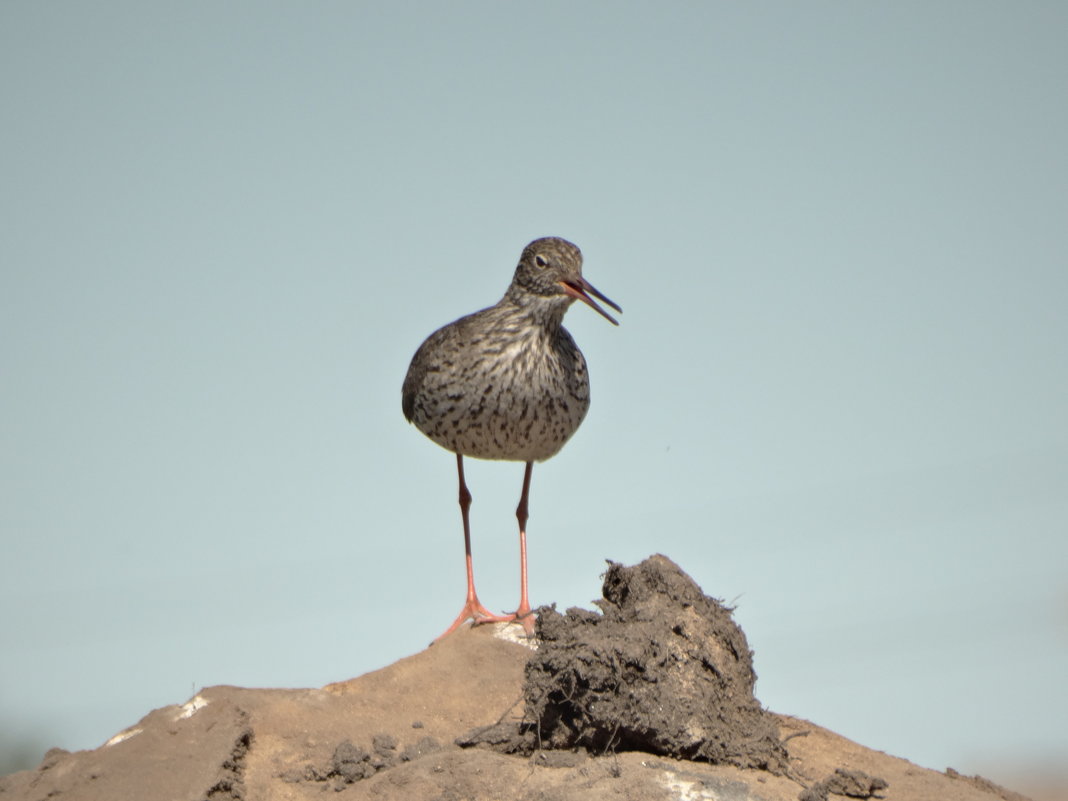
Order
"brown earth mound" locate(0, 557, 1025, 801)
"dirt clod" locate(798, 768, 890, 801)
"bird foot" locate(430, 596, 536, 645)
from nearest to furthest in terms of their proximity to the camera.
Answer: "brown earth mound" locate(0, 557, 1025, 801)
"dirt clod" locate(798, 768, 890, 801)
"bird foot" locate(430, 596, 536, 645)

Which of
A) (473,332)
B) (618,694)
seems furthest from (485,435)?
(618,694)

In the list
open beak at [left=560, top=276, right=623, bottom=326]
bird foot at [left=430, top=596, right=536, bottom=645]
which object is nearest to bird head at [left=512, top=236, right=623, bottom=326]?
open beak at [left=560, top=276, right=623, bottom=326]

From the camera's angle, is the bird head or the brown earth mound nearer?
the brown earth mound

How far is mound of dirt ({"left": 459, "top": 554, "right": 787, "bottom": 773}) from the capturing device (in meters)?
8.07

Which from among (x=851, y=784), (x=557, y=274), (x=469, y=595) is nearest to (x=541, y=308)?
(x=557, y=274)

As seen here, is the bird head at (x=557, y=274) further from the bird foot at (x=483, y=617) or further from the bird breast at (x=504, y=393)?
the bird foot at (x=483, y=617)

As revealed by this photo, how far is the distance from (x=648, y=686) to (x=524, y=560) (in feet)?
14.5

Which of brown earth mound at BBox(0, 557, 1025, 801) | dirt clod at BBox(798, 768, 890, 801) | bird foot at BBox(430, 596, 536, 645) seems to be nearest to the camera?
brown earth mound at BBox(0, 557, 1025, 801)

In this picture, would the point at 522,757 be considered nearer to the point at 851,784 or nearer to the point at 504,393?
the point at 851,784

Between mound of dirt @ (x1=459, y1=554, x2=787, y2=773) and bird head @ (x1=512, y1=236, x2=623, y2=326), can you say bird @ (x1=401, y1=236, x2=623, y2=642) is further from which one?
mound of dirt @ (x1=459, y1=554, x2=787, y2=773)

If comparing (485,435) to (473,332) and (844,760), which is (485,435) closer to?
(473,332)

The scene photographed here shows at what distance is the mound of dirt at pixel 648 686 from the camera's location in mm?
8070

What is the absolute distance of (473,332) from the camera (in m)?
12.1

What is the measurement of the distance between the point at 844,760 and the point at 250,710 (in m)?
4.11
